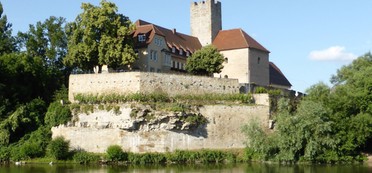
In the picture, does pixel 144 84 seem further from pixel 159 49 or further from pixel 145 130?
pixel 159 49

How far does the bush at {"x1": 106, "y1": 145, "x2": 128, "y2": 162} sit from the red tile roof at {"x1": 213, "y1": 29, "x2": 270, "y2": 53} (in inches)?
899

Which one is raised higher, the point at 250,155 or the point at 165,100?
the point at 165,100

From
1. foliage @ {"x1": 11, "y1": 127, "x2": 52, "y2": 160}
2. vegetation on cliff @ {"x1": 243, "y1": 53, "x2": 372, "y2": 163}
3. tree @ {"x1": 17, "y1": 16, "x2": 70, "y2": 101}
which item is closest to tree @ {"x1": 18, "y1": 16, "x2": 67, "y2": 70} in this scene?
tree @ {"x1": 17, "y1": 16, "x2": 70, "y2": 101}

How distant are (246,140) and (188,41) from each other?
20560mm

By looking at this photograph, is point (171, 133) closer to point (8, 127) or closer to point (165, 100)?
point (165, 100)

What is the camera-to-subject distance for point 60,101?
158 feet

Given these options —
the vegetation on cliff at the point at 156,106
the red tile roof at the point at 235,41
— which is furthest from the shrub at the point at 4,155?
the red tile roof at the point at 235,41

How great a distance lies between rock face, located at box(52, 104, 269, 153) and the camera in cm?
4544

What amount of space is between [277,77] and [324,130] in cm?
2943

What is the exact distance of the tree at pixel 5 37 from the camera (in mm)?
55481

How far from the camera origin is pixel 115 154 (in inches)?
1726

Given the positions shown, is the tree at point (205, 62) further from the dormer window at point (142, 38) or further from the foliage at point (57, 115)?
the foliage at point (57, 115)

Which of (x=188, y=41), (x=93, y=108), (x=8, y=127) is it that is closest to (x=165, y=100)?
(x=93, y=108)

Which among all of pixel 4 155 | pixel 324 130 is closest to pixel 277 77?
pixel 324 130
